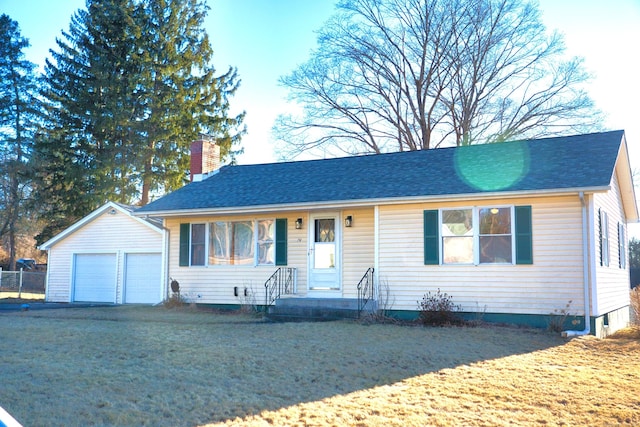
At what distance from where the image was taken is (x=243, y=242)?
630 inches

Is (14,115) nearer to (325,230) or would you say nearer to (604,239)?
(325,230)

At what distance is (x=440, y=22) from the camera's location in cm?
2694

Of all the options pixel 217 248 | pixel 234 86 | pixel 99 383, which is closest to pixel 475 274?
pixel 217 248

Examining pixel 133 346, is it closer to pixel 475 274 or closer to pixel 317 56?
pixel 475 274

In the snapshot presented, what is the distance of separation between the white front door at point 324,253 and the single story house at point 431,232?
29 mm

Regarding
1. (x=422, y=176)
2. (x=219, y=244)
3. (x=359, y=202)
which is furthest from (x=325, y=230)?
(x=219, y=244)

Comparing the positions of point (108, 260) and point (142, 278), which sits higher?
point (108, 260)

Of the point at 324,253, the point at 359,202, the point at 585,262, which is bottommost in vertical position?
the point at 585,262

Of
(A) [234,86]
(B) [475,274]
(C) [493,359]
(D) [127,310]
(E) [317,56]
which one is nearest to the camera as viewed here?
(C) [493,359]

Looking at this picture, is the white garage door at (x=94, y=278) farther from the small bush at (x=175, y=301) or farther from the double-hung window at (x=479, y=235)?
the double-hung window at (x=479, y=235)

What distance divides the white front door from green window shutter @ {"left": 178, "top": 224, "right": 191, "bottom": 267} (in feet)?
12.4

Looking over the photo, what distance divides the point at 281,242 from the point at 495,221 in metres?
5.44

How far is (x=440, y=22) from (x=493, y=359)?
2140 cm

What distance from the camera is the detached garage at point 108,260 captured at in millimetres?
18609
